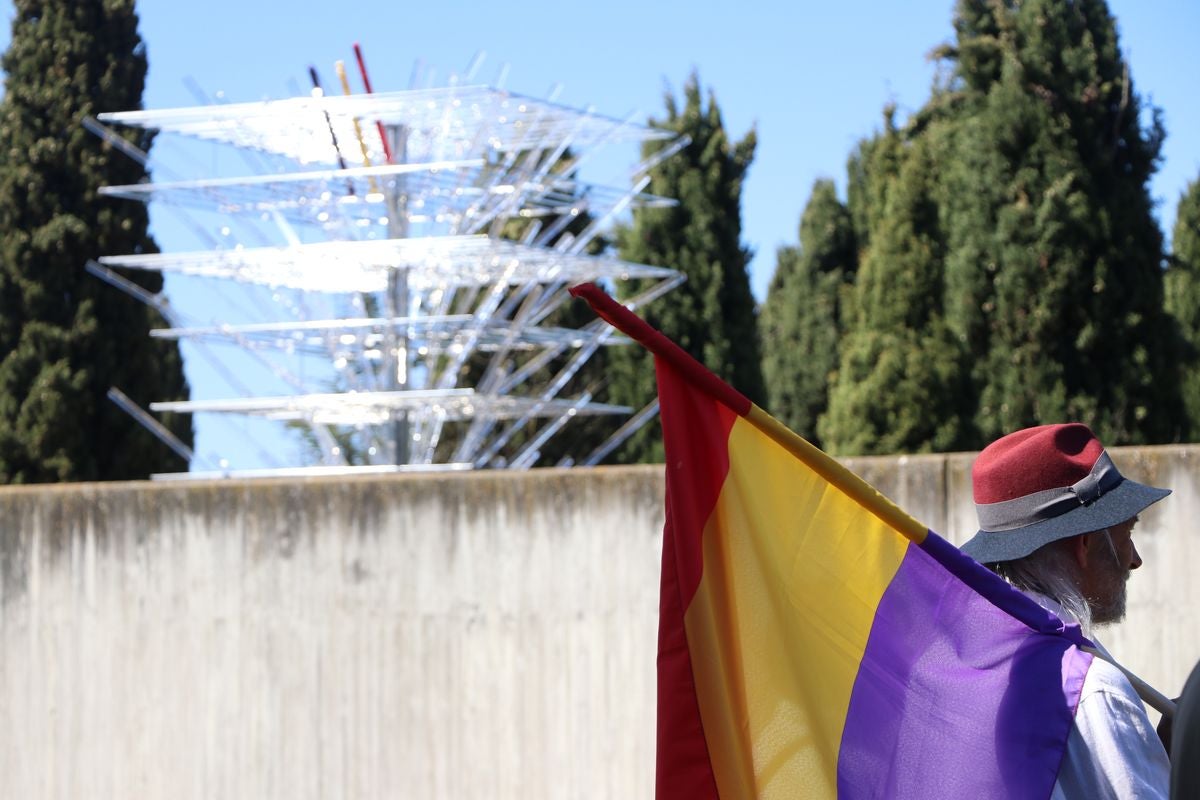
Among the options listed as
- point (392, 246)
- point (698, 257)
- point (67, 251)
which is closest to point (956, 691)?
point (392, 246)

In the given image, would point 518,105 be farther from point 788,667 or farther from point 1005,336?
point 788,667

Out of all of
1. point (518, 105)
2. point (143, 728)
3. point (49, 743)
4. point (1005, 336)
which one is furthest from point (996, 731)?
point (1005, 336)

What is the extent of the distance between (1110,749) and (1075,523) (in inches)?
16.0

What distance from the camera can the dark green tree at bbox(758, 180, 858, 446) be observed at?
21.4 m

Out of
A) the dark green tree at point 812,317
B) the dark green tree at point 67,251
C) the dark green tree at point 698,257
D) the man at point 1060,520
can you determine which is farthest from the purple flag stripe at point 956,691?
the dark green tree at point 812,317

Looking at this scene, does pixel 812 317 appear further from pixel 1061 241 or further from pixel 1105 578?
pixel 1105 578

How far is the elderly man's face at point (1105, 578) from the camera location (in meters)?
2.40

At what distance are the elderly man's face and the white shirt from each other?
0.28 m

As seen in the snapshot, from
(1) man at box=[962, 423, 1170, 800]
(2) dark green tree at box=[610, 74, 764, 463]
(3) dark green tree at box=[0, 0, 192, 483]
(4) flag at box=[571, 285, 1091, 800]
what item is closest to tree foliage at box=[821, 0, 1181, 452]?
(2) dark green tree at box=[610, 74, 764, 463]

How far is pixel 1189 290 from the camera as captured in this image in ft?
68.0

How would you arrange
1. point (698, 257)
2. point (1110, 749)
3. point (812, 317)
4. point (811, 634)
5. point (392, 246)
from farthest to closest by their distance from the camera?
point (812, 317)
point (698, 257)
point (392, 246)
point (811, 634)
point (1110, 749)

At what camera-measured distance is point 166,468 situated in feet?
55.2

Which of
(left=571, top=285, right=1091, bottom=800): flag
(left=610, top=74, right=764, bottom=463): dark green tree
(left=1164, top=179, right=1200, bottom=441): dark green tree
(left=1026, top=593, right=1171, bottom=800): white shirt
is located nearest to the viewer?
(left=1026, top=593, right=1171, bottom=800): white shirt

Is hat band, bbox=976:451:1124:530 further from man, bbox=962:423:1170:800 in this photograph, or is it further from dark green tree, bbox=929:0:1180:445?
dark green tree, bbox=929:0:1180:445
